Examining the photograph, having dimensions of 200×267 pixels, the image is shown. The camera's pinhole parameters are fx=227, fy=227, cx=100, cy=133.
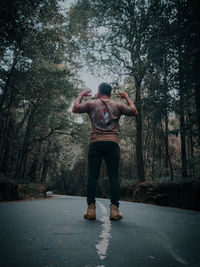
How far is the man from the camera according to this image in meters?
3.79

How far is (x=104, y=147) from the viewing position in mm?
3801

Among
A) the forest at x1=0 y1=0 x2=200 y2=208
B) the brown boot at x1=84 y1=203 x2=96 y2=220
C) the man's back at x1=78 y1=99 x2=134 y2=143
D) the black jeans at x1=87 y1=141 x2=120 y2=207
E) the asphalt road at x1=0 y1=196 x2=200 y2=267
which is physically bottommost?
the asphalt road at x1=0 y1=196 x2=200 y2=267

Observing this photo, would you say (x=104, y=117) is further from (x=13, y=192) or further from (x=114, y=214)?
(x=13, y=192)

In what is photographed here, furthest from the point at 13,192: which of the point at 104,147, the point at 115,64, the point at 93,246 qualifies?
the point at 115,64

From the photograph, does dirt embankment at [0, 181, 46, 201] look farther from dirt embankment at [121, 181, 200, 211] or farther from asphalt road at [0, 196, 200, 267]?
asphalt road at [0, 196, 200, 267]

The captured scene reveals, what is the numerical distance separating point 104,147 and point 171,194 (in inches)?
283

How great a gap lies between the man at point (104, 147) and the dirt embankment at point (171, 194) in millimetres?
4883

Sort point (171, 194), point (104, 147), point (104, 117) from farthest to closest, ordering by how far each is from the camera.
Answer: point (171, 194)
point (104, 117)
point (104, 147)

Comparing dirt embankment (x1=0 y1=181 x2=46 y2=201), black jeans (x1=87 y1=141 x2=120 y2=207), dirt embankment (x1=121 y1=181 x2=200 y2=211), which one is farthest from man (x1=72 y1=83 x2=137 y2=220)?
dirt embankment (x1=0 y1=181 x2=46 y2=201)

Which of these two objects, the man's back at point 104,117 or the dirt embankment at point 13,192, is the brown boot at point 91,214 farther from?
the dirt embankment at point 13,192

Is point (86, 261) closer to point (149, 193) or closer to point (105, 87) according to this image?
point (105, 87)

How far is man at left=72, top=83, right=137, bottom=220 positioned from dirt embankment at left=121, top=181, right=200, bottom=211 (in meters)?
4.88

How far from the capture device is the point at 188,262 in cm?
176

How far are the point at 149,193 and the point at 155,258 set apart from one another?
10.6m
